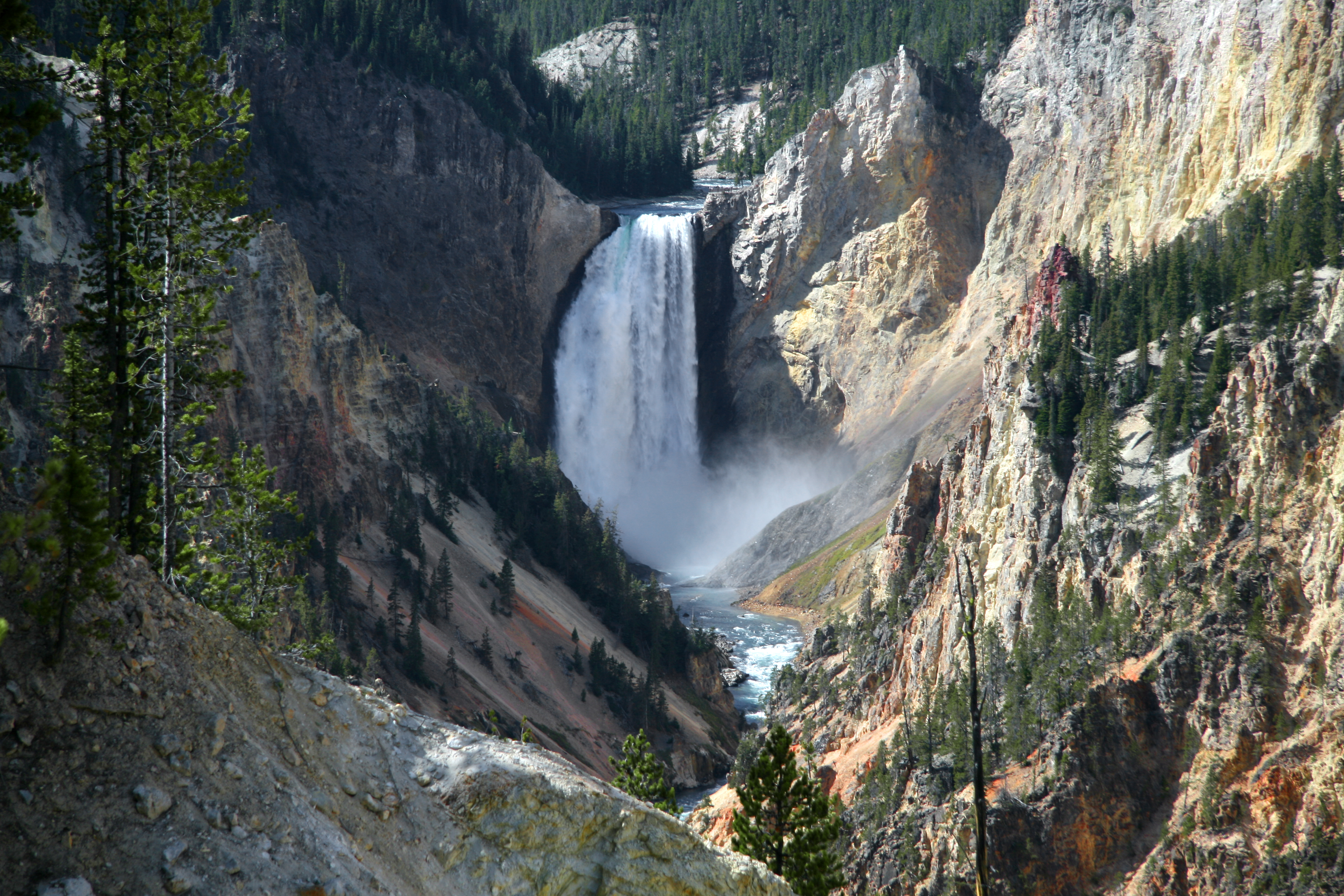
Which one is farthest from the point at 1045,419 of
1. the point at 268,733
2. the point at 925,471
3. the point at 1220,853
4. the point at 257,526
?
the point at 268,733

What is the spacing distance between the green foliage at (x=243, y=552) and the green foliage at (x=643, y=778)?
17317 millimetres

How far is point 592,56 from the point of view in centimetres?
19475

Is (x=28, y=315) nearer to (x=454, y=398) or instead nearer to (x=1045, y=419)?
(x=454, y=398)

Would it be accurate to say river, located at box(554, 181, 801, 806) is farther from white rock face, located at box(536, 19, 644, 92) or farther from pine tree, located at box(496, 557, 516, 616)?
white rock face, located at box(536, 19, 644, 92)

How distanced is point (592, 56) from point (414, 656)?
539 ft

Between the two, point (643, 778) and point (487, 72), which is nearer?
point (643, 778)

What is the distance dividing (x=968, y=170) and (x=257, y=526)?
10650cm

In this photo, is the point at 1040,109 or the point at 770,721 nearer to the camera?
the point at 770,721

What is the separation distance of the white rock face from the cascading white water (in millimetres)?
76061

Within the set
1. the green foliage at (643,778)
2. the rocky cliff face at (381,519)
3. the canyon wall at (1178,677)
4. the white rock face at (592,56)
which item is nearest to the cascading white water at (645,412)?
the rocky cliff face at (381,519)

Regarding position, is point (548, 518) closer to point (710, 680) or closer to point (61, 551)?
point (710, 680)

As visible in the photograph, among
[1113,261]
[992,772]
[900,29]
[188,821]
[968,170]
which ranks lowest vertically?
[992,772]

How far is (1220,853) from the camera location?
35000 mm

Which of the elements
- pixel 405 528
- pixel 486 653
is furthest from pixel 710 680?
pixel 405 528
